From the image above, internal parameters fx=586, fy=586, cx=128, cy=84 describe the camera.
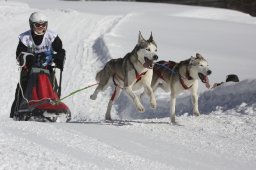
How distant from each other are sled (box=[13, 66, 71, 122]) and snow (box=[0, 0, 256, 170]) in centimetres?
38

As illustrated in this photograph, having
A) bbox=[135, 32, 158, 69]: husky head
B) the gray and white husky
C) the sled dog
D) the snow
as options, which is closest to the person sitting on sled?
the gray and white husky

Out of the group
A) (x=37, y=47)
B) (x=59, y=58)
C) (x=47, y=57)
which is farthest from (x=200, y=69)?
(x=37, y=47)

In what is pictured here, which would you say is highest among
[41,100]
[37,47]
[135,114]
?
[37,47]

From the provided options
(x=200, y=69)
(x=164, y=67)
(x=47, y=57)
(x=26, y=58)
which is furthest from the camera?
(x=164, y=67)

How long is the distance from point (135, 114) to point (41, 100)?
3.03m

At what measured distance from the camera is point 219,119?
7.83m

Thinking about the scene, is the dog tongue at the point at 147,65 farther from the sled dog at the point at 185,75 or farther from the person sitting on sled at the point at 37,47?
the person sitting on sled at the point at 37,47

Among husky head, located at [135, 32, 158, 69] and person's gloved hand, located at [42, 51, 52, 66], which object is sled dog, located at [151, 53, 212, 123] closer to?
husky head, located at [135, 32, 158, 69]

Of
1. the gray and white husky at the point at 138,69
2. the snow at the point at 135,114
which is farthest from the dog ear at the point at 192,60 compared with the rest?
the snow at the point at 135,114

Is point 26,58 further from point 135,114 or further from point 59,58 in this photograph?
point 135,114

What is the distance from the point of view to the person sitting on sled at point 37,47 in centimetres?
786

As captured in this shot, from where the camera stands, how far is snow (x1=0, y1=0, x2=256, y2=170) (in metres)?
5.09

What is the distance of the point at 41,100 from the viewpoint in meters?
7.67

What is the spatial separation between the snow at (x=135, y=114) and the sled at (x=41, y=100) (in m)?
0.38
